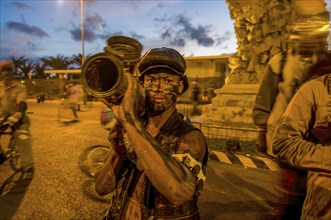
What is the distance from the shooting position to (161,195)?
1.35 metres

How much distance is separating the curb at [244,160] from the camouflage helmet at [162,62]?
4693 millimetres

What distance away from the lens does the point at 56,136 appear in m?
8.92

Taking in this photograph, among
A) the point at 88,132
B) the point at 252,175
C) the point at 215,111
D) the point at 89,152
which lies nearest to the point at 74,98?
the point at 88,132

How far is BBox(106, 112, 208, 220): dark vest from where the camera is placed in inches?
52.4

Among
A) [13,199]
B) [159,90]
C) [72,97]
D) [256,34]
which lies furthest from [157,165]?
[72,97]

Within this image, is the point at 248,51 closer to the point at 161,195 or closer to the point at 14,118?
the point at 14,118

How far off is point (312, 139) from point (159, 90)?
1.04m

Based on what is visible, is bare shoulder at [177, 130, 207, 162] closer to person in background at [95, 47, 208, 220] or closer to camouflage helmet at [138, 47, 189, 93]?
person in background at [95, 47, 208, 220]

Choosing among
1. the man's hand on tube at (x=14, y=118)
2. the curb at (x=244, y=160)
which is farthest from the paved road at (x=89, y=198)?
the man's hand on tube at (x=14, y=118)

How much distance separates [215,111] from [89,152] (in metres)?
4.67

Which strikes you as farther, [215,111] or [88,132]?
[88,132]

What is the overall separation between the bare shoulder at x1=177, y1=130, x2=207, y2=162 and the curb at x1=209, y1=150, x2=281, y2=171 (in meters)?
4.60

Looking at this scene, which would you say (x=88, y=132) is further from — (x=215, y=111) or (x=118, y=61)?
(x=118, y=61)

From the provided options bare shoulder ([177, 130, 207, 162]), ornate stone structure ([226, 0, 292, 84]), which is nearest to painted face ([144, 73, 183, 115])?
bare shoulder ([177, 130, 207, 162])
